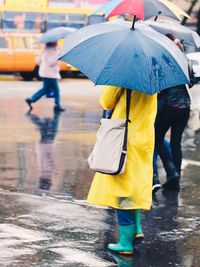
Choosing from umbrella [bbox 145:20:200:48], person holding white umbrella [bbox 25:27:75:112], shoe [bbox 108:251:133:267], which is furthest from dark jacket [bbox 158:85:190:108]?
person holding white umbrella [bbox 25:27:75:112]

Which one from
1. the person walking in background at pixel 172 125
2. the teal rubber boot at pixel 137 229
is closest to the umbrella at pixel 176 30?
the person walking in background at pixel 172 125

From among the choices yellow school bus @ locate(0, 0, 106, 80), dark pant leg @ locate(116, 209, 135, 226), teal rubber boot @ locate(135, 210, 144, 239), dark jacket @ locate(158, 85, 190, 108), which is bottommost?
yellow school bus @ locate(0, 0, 106, 80)

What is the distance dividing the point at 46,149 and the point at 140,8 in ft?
16.1

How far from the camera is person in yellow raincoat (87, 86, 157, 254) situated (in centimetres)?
634

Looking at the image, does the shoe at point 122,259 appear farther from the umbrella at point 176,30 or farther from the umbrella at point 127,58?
the umbrella at point 176,30

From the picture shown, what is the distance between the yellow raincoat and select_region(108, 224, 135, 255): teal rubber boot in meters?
0.23

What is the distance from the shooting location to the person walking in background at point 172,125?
8781 mm

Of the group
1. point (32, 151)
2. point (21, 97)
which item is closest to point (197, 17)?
point (21, 97)

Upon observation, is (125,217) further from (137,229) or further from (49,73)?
(49,73)

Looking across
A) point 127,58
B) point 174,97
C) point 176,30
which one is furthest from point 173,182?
point 127,58

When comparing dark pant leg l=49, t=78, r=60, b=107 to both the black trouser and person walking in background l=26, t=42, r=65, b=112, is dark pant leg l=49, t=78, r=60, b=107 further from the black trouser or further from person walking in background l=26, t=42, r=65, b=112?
the black trouser

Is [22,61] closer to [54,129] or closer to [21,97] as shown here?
[21,97]

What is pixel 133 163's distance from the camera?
20.8 ft

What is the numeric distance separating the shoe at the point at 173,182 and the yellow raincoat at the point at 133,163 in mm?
2584
